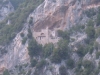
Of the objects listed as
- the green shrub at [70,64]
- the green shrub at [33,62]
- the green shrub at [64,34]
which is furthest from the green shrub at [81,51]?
the green shrub at [33,62]

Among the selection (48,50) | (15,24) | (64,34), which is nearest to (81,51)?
(64,34)

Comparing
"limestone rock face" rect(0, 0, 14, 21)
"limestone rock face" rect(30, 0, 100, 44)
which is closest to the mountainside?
"limestone rock face" rect(30, 0, 100, 44)

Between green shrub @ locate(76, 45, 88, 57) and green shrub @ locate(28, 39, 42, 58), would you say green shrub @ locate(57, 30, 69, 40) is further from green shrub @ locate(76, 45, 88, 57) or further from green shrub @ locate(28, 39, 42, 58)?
green shrub @ locate(28, 39, 42, 58)

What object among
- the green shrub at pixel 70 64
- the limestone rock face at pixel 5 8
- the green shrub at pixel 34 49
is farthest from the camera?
the limestone rock face at pixel 5 8

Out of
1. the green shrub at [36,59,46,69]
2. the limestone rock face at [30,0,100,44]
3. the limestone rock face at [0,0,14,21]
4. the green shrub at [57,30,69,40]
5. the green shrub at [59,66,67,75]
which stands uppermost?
the limestone rock face at [0,0,14,21]

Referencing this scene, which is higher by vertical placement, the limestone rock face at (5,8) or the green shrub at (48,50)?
the limestone rock face at (5,8)

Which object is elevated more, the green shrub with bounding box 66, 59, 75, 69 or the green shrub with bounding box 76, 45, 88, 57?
the green shrub with bounding box 76, 45, 88, 57

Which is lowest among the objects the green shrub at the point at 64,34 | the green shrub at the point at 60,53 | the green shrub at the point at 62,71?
the green shrub at the point at 62,71

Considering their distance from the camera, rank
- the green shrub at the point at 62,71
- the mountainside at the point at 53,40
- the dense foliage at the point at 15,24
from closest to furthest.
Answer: the green shrub at the point at 62,71 < the mountainside at the point at 53,40 < the dense foliage at the point at 15,24

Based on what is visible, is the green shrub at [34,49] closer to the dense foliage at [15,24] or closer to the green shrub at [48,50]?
the green shrub at [48,50]
